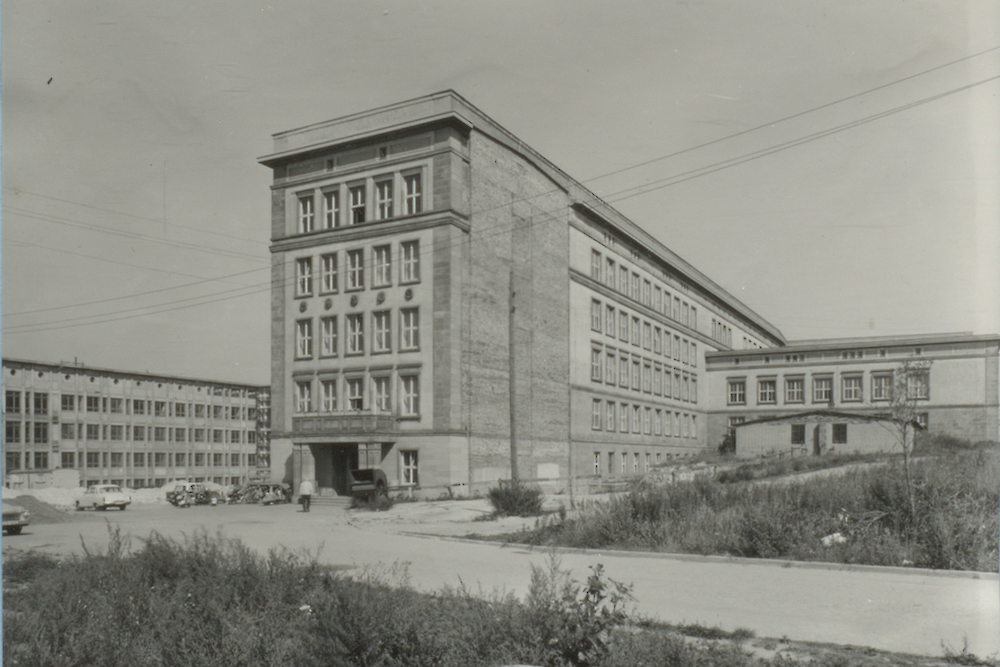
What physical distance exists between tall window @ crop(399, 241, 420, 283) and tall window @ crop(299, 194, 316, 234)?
591 centimetres

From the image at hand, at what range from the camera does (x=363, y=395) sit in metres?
40.6

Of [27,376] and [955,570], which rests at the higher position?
[27,376]

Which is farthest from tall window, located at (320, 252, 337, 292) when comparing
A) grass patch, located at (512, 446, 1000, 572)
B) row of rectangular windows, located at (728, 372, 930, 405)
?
row of rectangular windows, located at (728, 372, 930, 405)

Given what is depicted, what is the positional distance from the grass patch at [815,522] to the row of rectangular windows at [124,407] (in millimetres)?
42438

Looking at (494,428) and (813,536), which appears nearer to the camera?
(813,536)

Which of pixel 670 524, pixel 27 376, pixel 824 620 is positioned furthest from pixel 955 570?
pixel 27 376

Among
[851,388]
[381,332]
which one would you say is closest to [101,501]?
[381,332]

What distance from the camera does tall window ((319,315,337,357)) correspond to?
137 ft

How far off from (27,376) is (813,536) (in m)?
51.8

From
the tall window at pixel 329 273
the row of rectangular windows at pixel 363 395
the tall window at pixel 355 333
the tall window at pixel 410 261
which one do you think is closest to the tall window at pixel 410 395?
the row of rectangular windows at pixel 363 395

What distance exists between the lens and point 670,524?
15.0m

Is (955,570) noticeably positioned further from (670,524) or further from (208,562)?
(208,562)

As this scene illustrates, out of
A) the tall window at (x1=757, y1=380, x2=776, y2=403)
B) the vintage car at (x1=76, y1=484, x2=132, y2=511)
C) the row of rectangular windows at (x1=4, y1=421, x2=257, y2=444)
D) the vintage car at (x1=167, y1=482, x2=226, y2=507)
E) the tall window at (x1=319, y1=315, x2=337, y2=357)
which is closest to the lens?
the vintage car at (x1=76, y1=484, x2=132, y2=511)

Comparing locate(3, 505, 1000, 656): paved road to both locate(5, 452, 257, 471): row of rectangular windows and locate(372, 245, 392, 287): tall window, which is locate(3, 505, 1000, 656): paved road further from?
locate(5, 452, 257, 471): row of rectangular windows
